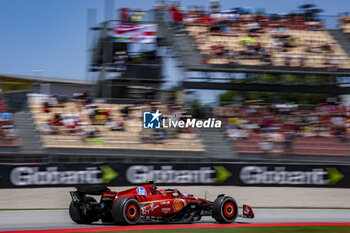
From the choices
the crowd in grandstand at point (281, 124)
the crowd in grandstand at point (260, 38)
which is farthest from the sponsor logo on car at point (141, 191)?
the crowd in grandstand at point (260, 38)

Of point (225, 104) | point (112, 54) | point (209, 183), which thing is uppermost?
point (112, 54)

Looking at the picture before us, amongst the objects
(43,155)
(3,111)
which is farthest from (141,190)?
(3,111)

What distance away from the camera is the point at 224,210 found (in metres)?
12.3

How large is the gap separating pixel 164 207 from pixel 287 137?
10.2 m

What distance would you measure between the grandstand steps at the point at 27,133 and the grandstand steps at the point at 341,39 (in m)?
15.7

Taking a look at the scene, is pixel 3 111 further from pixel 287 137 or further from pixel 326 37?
pixel 326 37

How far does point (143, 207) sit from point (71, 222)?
2.14m

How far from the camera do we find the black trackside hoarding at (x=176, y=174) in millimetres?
16969

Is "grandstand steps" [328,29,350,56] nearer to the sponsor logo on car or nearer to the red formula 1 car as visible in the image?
the red formula 1 car

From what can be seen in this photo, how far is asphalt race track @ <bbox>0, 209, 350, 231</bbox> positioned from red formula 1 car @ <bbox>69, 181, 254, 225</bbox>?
17.0 inches

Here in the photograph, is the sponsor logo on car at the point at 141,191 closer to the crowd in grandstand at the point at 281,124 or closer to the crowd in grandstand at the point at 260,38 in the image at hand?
the crowd in grandstand at the point at 281,124

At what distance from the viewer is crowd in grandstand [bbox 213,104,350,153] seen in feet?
67.6

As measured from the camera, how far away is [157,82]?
24.5 meters
